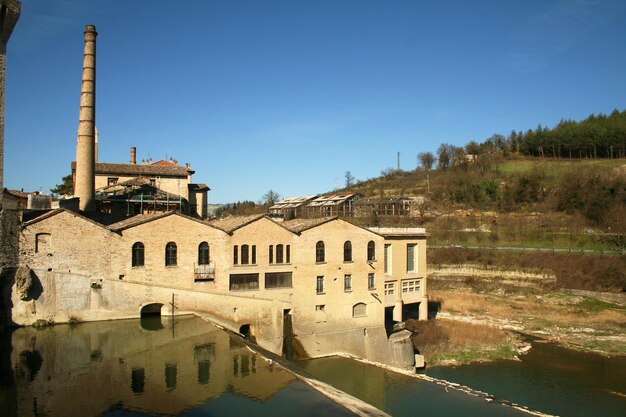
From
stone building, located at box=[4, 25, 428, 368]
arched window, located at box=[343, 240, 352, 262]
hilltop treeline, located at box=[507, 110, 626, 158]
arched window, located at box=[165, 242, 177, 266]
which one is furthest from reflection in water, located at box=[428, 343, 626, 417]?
hilltop treeline, located at box=[507, 110, 626, 158]

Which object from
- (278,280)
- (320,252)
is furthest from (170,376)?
(320,252)

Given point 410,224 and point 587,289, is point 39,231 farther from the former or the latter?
point 410,224

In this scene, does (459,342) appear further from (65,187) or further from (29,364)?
(65,187)

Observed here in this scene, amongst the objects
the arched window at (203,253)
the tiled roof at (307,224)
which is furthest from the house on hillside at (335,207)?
the arched window at (203,253)

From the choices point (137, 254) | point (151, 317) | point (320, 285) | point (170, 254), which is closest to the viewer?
point (151, 317)

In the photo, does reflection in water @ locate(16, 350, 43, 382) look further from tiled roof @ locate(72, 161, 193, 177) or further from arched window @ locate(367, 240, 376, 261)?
tiled roof @ locate(72, 161, 193, 177)

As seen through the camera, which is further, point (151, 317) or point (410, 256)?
point (410, 256)

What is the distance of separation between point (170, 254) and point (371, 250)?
40.6 feet

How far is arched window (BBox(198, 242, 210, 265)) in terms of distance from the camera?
2483 centimetres

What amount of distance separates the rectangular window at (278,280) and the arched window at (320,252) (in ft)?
6.60

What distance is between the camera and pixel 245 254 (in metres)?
25.8

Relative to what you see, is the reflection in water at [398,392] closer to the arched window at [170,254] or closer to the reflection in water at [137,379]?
the arched window at [170,254]

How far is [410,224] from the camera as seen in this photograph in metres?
71.6

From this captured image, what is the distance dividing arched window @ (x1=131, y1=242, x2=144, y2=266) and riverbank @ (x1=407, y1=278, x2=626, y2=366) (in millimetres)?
17830
